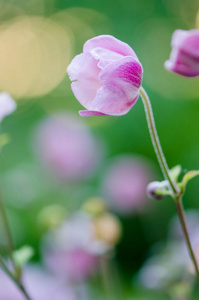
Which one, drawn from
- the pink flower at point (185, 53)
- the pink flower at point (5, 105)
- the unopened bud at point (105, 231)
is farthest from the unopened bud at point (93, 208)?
the pink flower at point (185, 53)

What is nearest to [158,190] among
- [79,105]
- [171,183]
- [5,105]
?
[171,183]

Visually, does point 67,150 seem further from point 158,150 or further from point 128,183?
point 158,150

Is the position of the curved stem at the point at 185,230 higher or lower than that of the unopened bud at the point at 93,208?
higher

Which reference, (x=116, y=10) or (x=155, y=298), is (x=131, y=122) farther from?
(x=155, y=298)

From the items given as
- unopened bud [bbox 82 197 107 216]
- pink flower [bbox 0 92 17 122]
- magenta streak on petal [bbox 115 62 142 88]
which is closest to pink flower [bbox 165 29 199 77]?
magenta streak on petal [bbox 115 62 142 88]

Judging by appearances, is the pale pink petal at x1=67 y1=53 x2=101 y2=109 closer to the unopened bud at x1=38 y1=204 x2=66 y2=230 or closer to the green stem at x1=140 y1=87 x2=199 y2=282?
the green stem at x1=140 y1=87 x2=199 y2=282

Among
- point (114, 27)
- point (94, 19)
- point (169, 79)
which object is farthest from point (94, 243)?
point (94, 19)

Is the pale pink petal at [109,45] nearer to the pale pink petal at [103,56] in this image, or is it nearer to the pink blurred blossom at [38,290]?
the pale pink petal at [103,56]
